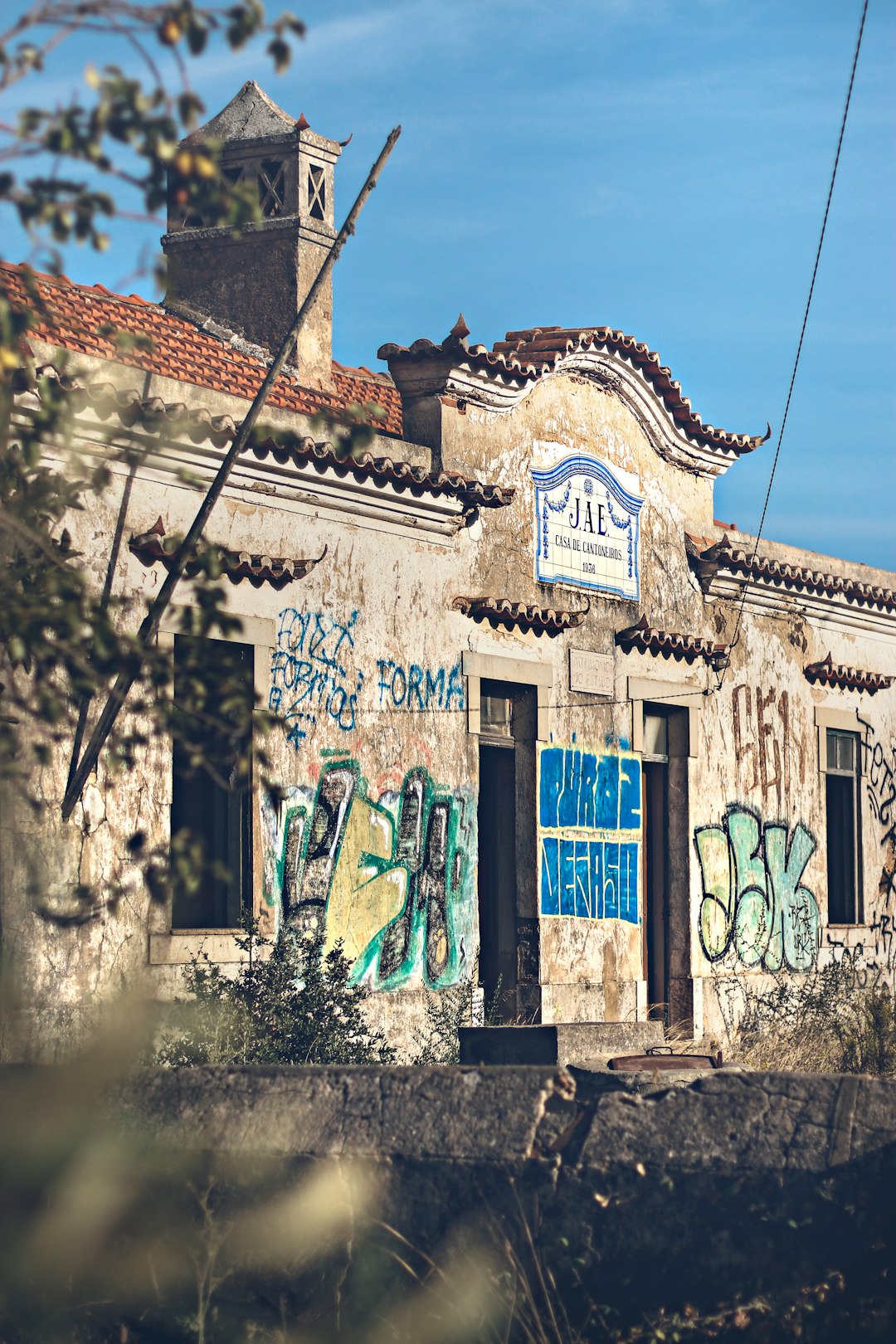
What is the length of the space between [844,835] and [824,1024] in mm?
2915

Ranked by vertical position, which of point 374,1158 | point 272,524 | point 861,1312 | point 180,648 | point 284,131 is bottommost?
point 861,1312

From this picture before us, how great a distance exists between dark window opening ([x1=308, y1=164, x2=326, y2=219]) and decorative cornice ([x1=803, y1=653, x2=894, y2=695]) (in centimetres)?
637

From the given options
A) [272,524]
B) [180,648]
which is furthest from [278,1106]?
[272,524]

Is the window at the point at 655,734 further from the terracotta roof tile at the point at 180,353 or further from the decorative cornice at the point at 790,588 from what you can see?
the terracotta roof tile at the point at 180,353

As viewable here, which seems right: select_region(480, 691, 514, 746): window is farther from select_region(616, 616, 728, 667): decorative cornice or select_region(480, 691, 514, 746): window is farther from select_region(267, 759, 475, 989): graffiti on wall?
select_region(616, 616, 728, 667): decorative cornice

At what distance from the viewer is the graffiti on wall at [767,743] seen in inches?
648

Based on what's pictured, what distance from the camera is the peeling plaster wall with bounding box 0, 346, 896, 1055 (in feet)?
34.2

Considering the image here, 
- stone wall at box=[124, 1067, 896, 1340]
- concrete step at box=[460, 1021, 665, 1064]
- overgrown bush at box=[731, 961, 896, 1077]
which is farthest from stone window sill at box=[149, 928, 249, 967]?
overgrown bush at box=[731, 961, 896, 1077]

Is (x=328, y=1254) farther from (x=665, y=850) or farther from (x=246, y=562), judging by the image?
(x=665, y=850)

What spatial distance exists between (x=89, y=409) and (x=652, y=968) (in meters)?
7.73

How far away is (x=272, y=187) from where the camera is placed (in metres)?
15.8

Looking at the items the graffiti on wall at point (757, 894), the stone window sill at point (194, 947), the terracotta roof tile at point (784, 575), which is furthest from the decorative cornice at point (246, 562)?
the graffiti on wall at point (757, 894)

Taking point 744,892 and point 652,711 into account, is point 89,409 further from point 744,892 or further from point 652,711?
point 744,892

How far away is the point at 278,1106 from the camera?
6523 millimetres
